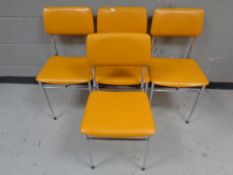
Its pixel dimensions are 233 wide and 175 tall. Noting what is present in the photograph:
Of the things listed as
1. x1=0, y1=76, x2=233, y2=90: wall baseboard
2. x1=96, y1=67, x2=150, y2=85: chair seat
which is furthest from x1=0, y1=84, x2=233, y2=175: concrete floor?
x1=96, y1=67, x2=150, y2=85: chair seat

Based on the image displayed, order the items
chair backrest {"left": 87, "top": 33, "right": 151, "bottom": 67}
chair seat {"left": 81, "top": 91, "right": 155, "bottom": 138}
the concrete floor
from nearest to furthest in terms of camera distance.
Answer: chair seat {"left": 81, "top": 91, "right": 155, "bottom": 138} < chair backrest {"left": 87, "top": 33, "right": 151, "bottom": 67} < the concrete floor

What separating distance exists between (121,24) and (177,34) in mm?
463

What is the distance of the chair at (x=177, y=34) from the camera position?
1448mm

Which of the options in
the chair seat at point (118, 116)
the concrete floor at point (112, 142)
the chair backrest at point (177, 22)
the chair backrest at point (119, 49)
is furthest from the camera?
the chair backrest at point (177, 22)

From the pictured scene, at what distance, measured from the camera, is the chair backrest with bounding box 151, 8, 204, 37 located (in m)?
1.53

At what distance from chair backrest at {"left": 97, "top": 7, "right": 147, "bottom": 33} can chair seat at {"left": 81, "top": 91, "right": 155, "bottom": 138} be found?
55 cm

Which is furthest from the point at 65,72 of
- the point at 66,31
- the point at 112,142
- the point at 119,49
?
the point at 112,142

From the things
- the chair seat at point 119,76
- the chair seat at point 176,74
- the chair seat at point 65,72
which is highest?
the chair seat at point 176,74

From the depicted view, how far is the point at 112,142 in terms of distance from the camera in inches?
61.7

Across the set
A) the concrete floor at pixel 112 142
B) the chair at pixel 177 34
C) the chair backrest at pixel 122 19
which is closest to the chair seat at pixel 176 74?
the chair at pixel 177 34

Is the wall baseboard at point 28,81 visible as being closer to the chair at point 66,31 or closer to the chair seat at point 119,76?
the chair at point 66,31

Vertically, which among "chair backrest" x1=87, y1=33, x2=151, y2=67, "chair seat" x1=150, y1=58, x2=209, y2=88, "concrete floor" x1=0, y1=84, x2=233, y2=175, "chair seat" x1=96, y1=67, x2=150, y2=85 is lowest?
"concrete floor" x1=0, y1=84, x2=233, y2=175

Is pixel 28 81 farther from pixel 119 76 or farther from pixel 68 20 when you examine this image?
pixel 119 76

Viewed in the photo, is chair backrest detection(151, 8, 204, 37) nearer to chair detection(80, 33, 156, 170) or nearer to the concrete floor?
chair detection(80, 33, 156, 170)
